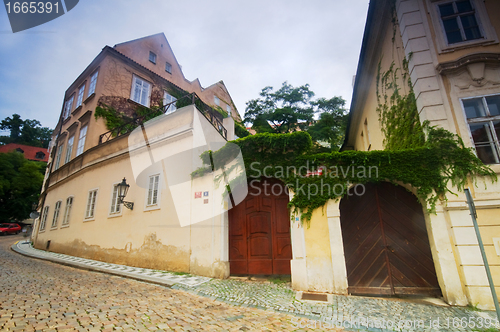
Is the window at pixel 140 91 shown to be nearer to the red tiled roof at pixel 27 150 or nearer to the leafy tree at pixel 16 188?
the leafy tree at pixel 16 188

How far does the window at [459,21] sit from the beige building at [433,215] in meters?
0.02

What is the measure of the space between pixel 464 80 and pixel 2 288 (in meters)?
12.1

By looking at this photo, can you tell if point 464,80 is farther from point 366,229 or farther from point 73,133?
point 73,133

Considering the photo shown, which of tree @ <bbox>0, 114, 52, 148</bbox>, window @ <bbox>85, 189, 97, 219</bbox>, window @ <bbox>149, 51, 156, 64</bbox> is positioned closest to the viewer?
window @ <bbox>85, 189, 97, 219</bbox>

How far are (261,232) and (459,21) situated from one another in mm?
7987

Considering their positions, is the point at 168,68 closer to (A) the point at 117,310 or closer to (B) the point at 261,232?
(B) the point at 261,232

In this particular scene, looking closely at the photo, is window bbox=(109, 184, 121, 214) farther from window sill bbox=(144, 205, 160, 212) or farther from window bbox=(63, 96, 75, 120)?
window bbox=(63, 96, 75, 120)

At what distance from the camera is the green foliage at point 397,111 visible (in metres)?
6.88

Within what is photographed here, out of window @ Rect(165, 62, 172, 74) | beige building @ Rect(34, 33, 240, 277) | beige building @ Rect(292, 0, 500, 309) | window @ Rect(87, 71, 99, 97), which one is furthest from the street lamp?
window @ Rect(165, 62, 172, 74)

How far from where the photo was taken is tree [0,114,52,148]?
52438 mm

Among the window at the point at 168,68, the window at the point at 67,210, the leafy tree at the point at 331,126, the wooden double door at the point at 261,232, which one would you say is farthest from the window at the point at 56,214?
the leafy tree at the point at 331,126

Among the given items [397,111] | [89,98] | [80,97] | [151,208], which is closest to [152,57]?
[80,97]

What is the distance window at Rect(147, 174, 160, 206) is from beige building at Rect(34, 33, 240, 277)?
0.04m

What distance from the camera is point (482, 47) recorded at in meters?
6.49
